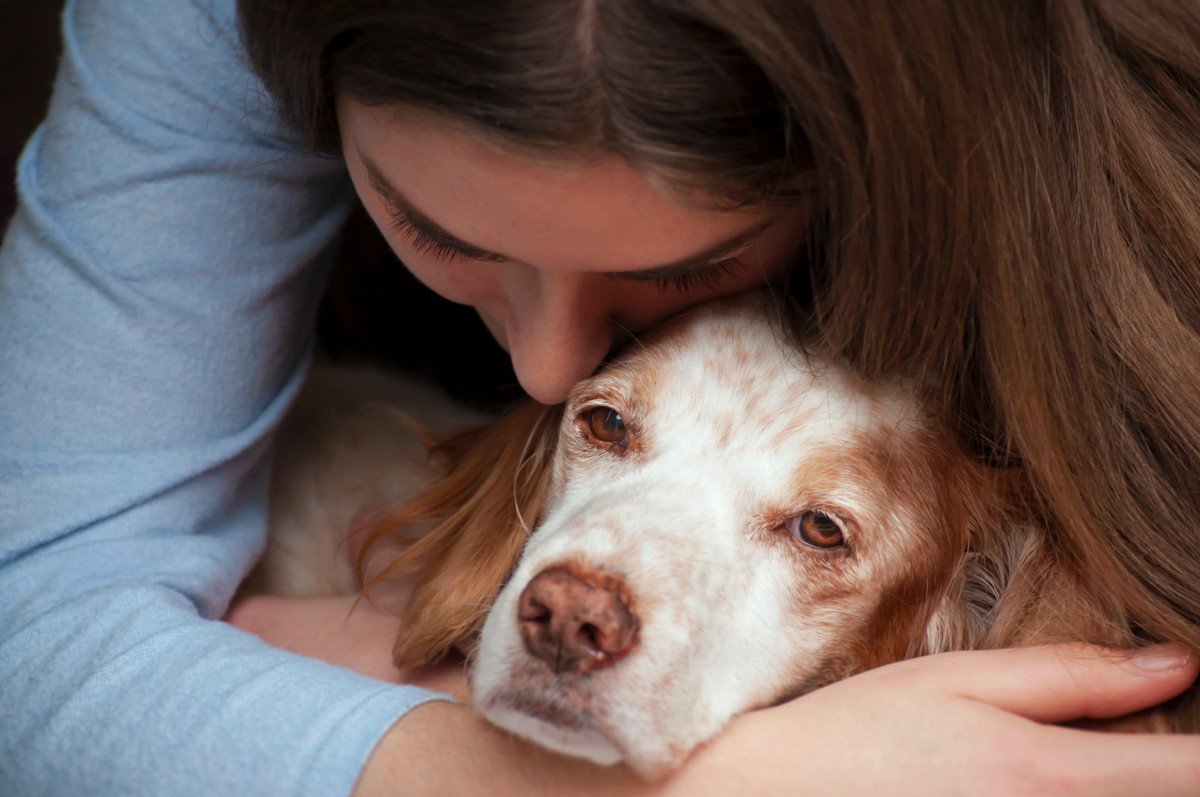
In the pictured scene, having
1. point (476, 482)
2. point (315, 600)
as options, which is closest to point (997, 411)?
point (476, 482)

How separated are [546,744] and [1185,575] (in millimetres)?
778

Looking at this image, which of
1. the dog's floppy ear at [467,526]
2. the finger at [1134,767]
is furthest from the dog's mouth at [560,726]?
the finger at [1134,767]

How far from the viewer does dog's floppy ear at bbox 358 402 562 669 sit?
1646 millimetres

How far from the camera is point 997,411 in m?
1.43

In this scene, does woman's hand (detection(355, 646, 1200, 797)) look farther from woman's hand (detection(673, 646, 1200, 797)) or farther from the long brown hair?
the long brown hair

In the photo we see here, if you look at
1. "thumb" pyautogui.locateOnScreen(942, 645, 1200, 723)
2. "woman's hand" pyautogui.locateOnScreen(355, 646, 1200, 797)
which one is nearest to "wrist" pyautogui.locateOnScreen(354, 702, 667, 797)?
"woman's hand" pyautogui.locateOnScreen(355, 646, 1200, 797)

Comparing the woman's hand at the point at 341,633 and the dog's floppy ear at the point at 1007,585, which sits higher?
the dog's floppy ear at the point at 1007,585

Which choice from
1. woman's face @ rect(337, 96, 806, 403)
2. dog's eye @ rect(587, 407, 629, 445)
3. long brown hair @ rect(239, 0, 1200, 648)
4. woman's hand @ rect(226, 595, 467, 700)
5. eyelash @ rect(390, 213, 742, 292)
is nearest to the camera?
long brown hair @ rect(239, 0, 1200, 648)

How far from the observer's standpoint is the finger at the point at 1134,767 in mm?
1285

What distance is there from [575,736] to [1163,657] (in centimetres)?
71

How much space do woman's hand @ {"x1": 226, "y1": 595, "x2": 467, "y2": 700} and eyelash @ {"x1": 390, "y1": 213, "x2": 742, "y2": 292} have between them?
586 millimetres

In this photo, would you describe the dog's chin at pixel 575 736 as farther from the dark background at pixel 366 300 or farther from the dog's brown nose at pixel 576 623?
the dark background at pixel 366 300

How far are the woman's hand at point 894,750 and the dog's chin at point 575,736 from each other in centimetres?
4

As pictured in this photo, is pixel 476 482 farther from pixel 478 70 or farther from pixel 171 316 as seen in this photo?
pixel 478 70
